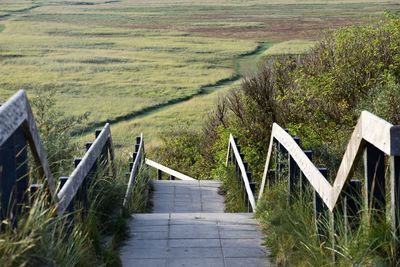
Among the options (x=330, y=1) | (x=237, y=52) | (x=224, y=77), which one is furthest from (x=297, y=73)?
(x=330, y=1)

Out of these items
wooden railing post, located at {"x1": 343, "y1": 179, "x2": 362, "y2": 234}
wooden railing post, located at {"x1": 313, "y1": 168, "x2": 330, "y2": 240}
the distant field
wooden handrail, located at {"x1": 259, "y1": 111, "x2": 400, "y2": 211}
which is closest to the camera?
wooden handrail, located at {"x1": 259, "y1": 111, "x2": 400, "y2": 211}

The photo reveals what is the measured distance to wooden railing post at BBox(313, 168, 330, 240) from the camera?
5508 mm

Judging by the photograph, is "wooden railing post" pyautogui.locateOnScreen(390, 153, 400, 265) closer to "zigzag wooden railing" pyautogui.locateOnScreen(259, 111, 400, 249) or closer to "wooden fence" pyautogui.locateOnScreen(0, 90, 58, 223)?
"zigzag wooden railing" pyautogui.locateOnScreen(259, 111, 400, 249)

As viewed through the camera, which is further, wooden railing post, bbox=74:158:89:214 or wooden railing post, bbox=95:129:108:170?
wooden railing post, bbox=95:129:108:170

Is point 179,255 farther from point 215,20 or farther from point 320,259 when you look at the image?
point 215,20

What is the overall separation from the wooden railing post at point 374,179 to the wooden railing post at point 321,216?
2.15 feet

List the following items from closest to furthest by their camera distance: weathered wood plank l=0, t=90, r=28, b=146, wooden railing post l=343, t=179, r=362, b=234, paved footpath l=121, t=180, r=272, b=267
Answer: weathered wood plank l=0, t=90, r=28, b=146, wooden railing post l=343, t=179, r=362, b=234, paved footpath l=121, t=180, r=272, b=267

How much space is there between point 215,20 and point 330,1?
1577 inches

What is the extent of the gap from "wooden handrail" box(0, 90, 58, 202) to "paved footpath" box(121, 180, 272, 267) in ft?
4.18

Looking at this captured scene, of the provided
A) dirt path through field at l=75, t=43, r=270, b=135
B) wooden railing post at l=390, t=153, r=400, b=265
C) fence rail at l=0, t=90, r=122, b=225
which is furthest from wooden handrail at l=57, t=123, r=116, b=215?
dirt path through field at l=75, t=43, r=270, b=135

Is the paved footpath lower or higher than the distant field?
higher

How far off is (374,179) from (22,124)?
6.59 ft

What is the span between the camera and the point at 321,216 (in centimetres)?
570

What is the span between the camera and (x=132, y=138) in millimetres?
27250
